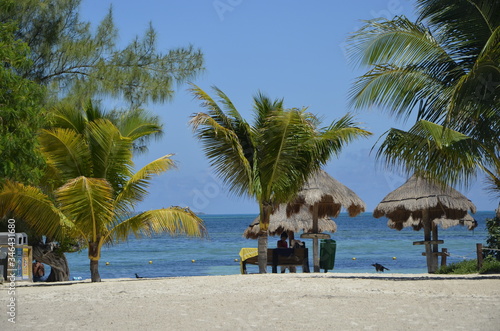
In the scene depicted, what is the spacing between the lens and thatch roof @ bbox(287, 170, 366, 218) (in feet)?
53.0

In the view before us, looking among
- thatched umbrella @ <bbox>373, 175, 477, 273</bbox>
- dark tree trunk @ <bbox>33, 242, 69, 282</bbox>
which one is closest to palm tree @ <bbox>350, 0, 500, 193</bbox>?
thatched umbrella @ <bbox>373, 175, 477, 273</bbox>

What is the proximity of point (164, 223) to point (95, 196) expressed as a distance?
1396 millimetres

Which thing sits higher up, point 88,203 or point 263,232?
point 88,203

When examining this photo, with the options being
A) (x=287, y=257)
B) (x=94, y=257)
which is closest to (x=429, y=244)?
(x=287, y=257)

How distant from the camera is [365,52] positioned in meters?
10.9

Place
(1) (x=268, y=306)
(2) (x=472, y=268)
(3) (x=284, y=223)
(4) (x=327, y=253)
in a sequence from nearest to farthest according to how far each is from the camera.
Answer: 1. (1) (x=268, y=306)
2. (2) (x=472, y=268)
3. (4) (x=327, y=253)
4. (3) (x=284, y=223)

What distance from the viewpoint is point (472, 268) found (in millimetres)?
15344

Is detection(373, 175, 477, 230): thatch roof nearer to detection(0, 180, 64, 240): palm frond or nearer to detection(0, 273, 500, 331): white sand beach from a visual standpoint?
detection(0, 273, 500, 331): white sand beach

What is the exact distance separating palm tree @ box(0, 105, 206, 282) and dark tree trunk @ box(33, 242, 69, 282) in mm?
4060

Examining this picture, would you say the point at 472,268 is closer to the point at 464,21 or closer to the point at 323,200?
the point at 323,200

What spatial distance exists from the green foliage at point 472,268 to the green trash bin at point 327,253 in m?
2.72

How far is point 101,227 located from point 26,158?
2238 millimetres

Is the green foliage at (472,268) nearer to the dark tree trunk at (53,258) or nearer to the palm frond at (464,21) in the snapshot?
the palm frond at (464,21)

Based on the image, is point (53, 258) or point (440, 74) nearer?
point (440, 74)
